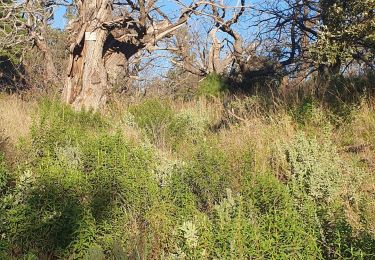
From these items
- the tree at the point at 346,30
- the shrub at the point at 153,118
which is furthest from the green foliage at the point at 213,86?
the tree at the point at 346,30

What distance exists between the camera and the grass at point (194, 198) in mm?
2895

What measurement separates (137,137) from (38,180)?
2568 mm

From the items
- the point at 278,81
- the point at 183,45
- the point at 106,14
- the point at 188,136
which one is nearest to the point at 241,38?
the point at 278,81

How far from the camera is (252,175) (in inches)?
157

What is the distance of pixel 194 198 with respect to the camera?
3809 millimetres

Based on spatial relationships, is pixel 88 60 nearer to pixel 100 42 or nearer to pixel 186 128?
pixel 100 42

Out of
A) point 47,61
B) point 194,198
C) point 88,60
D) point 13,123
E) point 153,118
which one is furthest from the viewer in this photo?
point 47,61

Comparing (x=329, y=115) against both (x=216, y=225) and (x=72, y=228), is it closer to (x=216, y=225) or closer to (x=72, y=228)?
(x=216, y=225)

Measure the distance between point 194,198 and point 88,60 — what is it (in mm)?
7207

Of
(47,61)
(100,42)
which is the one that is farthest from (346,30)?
(47,61)

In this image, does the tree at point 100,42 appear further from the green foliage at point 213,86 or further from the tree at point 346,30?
the tree at point 346,30

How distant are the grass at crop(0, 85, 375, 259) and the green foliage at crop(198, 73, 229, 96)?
613 cm

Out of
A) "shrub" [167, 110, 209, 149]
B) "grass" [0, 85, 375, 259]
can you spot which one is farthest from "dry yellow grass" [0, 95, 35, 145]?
"shrub" [167, 110, 209, 149]

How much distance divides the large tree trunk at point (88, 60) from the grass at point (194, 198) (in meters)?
4.80
